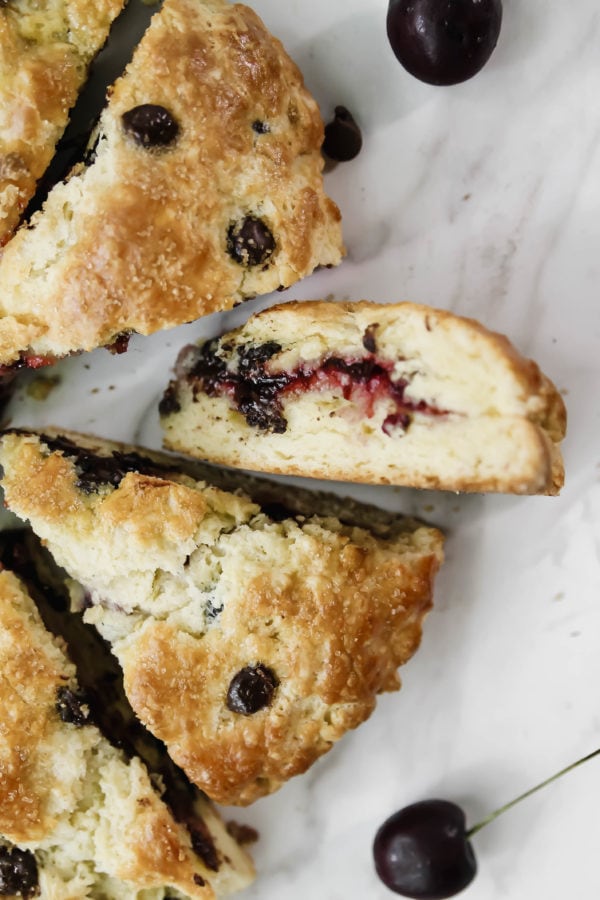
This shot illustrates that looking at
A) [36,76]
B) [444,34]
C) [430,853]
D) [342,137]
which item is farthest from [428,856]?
[36,76]

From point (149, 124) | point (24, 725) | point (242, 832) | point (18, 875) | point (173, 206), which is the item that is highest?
point (149, 124)

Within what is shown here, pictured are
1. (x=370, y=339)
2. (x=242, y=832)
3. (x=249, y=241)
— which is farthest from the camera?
(x=242, y=832)

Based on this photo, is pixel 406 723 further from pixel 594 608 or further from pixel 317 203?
pixel 317 203

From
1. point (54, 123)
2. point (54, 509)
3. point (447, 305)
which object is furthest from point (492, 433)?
point (54, 123)

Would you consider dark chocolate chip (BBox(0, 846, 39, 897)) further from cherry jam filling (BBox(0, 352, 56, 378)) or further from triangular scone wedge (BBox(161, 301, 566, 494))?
cherry jam filling (BBox(0, 352, 56, 378))

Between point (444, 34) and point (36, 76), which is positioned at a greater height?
point (36, 76)

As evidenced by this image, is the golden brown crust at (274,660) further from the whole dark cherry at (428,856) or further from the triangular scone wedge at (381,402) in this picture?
the whole dark cherry at (428,856)

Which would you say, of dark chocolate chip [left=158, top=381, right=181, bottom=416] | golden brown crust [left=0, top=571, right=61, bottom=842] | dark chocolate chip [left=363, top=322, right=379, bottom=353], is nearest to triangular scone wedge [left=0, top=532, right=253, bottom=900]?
golden brown crust [left=0, top=571, right=61, bottom=842]

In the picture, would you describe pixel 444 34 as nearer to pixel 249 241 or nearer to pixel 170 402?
pixel 249 241
